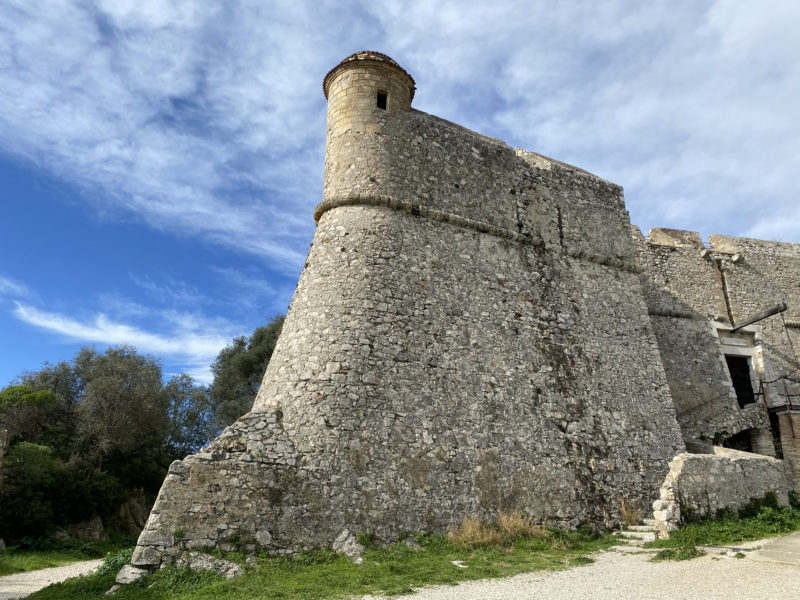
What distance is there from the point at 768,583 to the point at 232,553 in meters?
7.26

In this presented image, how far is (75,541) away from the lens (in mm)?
15844

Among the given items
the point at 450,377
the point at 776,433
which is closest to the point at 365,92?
A: the point at 450,377

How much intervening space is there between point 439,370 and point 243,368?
17.4 m

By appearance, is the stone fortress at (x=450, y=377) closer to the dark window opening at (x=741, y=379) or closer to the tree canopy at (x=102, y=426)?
the dark window opening at (x=741, y=379)

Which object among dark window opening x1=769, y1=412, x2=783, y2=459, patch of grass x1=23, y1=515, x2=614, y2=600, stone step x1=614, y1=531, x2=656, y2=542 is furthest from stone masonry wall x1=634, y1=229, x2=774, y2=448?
Answer: patch of grass x1=23, y1=515, x2=614, y2=600

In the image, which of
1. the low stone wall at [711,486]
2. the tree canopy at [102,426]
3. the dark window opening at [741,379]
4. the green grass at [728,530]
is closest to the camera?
the green grass at [728,530]

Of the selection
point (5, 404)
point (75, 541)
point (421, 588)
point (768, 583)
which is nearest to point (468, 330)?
point (421, 588)

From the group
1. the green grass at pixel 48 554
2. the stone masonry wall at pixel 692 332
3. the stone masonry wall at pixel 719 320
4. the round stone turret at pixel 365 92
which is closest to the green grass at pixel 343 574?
the green grass at pixel 48 554

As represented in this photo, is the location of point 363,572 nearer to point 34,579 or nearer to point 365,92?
point 34,579

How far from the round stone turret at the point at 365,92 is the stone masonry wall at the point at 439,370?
0.13 meters

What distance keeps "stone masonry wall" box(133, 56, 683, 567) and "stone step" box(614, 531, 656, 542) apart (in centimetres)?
36

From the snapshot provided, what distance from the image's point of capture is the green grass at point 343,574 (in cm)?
715

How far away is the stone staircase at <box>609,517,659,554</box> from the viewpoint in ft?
31.2

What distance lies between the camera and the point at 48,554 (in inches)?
568
